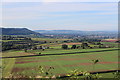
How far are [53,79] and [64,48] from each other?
2501cm

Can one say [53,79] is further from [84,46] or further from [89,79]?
[84,46]

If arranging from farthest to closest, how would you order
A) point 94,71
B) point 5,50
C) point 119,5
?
point 5,50 < point 94,71 < point 119,5

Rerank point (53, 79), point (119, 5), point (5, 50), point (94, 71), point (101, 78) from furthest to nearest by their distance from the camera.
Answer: point (5, 50) → point (94, 71) → point (101, 78) → point (53, 79) → point (119, 5)

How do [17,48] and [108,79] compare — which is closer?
[108,79]

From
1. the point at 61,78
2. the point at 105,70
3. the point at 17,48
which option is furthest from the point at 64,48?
the point at 61,78

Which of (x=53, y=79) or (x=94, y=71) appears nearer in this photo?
(x=53, y=79)

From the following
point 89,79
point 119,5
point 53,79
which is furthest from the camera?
point 53,79

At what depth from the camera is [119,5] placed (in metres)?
10.9

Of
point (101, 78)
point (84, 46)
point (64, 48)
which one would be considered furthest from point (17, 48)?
point (101, 78)

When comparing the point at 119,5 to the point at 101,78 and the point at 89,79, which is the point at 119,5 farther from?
the point at 101,78

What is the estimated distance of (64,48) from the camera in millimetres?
39031

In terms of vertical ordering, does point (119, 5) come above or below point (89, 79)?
above

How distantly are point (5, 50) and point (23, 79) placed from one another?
24776 millimetres

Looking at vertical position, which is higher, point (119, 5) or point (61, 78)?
point (119, 5)
